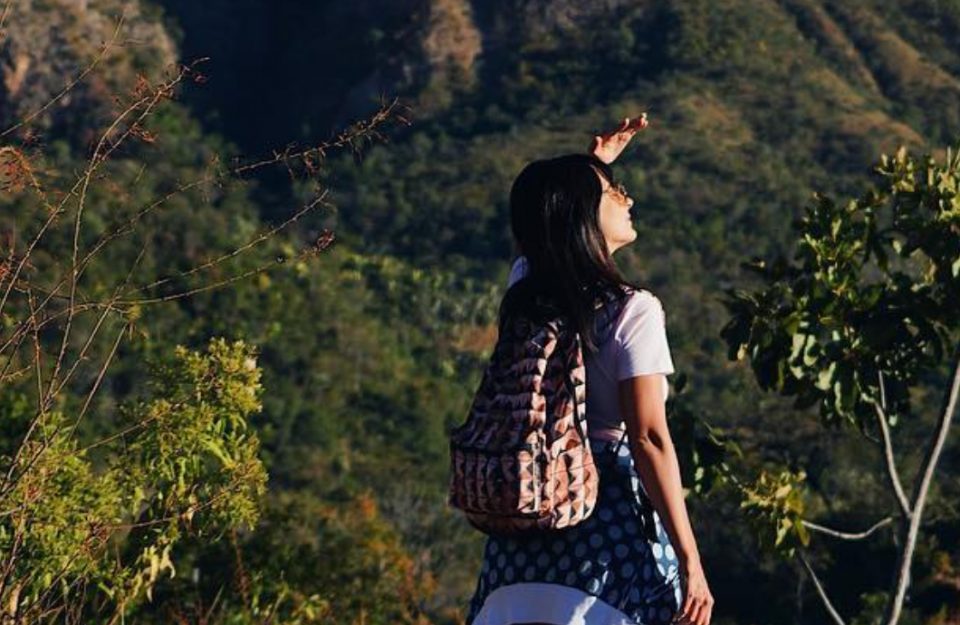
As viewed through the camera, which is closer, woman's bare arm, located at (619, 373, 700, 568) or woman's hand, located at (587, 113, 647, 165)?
woman's bare arm, located at (619, 373, 700, 568)

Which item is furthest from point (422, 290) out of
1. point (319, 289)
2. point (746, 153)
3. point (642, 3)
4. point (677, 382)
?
point (677, 382)

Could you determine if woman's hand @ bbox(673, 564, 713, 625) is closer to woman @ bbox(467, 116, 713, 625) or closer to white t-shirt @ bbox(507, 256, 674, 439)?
woman @ bbox(467, 116, 713, 625)

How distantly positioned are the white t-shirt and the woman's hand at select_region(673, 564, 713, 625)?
270 millimetres

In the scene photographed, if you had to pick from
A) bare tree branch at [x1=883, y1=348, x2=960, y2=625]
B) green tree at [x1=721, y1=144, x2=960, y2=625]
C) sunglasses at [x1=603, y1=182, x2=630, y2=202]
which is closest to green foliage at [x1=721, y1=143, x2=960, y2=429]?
green tree at [x1=721, y1=144, x2=960, y2=625]

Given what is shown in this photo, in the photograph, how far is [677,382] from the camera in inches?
240

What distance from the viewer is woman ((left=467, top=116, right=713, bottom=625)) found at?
3217 millimetres

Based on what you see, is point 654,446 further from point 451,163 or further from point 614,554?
point 451,163

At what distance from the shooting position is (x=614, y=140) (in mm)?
3766

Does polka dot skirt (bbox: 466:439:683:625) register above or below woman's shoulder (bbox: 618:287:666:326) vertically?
below

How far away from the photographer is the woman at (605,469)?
3.22m

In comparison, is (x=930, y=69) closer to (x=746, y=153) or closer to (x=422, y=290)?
(x=746, y=153)

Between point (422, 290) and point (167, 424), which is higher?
point (167, 424)

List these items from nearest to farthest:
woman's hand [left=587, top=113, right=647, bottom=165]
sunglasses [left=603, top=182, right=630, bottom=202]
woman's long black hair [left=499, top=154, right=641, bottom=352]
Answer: woman's long black hair [left=499, top=154, right=641, bottom=352]
sunglasses [left=603, top=182, right=630, bottom=202]
woman's hand [left=587, top=113, right=647, bottom=165]

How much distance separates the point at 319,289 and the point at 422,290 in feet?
11.6
